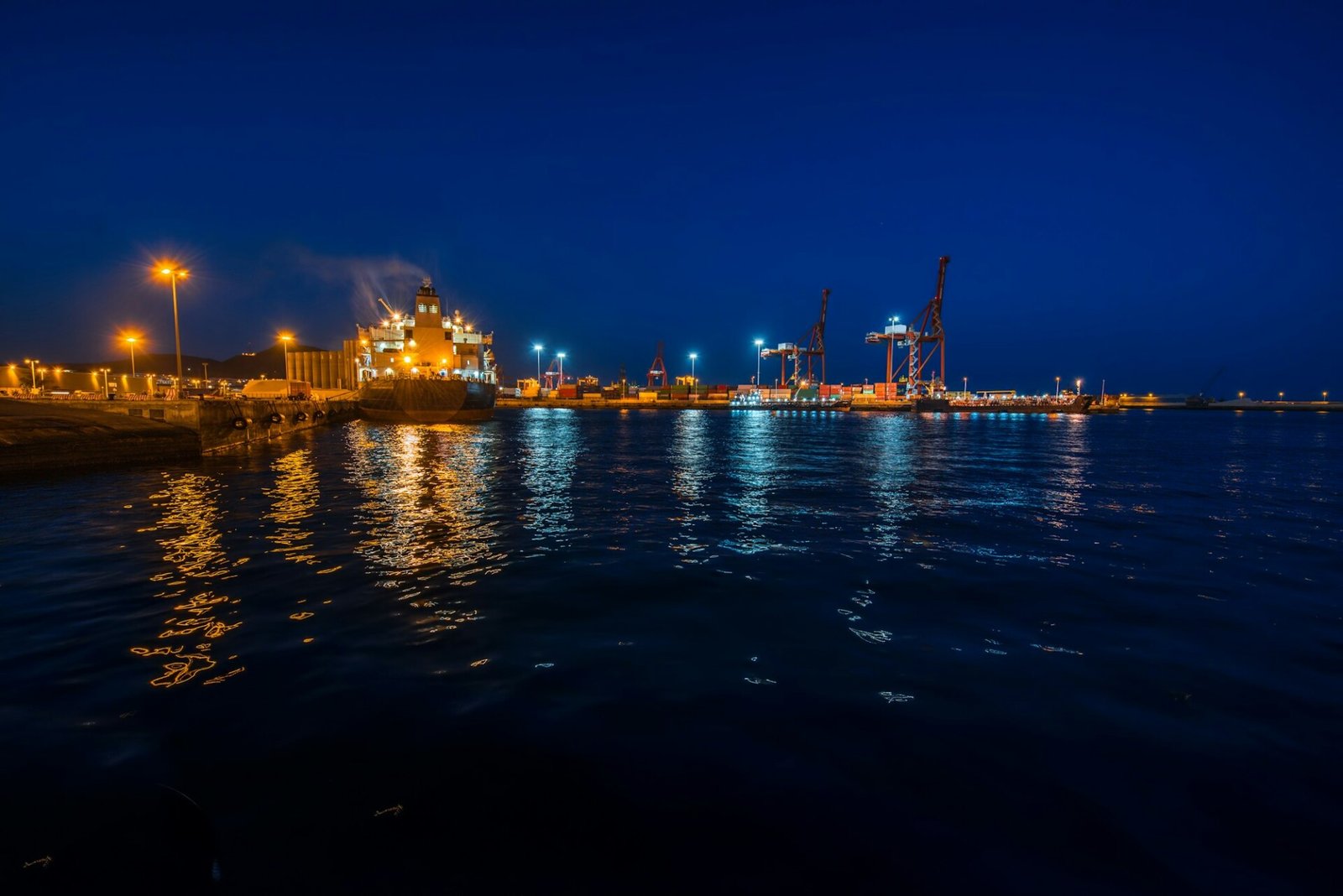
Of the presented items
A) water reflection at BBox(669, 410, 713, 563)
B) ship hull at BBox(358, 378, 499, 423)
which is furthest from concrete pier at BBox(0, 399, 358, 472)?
water reflection at BBox(669, 410, 713, 563)

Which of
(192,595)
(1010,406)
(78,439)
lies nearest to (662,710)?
(192,595)

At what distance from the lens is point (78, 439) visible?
24531 millimetres

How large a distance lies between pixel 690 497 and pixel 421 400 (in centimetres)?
4690

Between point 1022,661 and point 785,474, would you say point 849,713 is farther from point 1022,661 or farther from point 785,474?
point 785,474

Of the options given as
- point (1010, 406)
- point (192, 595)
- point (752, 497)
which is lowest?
point (752, 497)

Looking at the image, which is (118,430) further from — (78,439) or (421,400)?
(421,400)

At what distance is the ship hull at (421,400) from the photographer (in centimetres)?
5831

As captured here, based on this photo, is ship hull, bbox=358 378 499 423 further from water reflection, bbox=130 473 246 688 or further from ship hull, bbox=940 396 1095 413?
ship hull, bbox=940 396 1095 413

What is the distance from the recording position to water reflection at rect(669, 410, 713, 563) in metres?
12.5

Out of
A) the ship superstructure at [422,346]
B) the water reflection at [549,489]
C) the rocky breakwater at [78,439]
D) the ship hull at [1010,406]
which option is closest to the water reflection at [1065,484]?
the water reflection at [549,489]

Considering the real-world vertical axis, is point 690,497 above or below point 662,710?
below

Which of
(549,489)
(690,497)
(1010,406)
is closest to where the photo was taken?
(690,497)

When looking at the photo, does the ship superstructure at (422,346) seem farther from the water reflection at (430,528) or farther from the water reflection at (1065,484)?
the water reflection at (1065,484)

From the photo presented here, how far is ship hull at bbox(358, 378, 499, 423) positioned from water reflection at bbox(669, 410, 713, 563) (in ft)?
93.9
